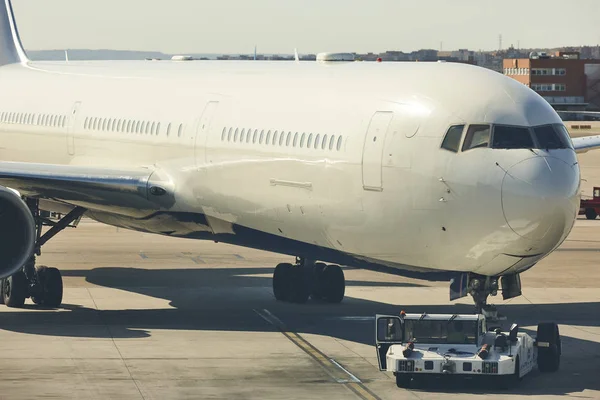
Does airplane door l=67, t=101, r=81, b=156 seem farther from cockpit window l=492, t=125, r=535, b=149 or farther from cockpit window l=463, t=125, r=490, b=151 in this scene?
cockpit window l=492, t=125, r=535, b=149

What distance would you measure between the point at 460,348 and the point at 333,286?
9.29 meters

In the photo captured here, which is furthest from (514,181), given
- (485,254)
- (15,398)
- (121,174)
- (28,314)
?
(28,314)

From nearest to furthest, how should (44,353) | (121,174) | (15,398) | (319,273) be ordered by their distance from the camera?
(15,398)
(44,353)
(121,174)
(319,273)

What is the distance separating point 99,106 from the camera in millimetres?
33344

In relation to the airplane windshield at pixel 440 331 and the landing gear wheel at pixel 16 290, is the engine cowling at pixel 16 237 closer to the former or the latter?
the landing gear wheel at pixel 16 290

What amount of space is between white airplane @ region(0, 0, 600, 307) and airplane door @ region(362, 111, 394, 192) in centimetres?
3

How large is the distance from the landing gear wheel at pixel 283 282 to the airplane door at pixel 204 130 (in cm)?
458

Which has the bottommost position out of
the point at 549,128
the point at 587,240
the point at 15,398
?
the point at 587,240

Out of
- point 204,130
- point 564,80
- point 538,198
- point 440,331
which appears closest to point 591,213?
point 204,130

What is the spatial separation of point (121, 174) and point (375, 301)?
268 inches

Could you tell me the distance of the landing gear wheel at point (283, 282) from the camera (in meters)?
31.9

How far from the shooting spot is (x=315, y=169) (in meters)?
25.0

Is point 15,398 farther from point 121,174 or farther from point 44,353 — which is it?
point 121,174

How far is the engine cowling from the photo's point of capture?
27141 mm
